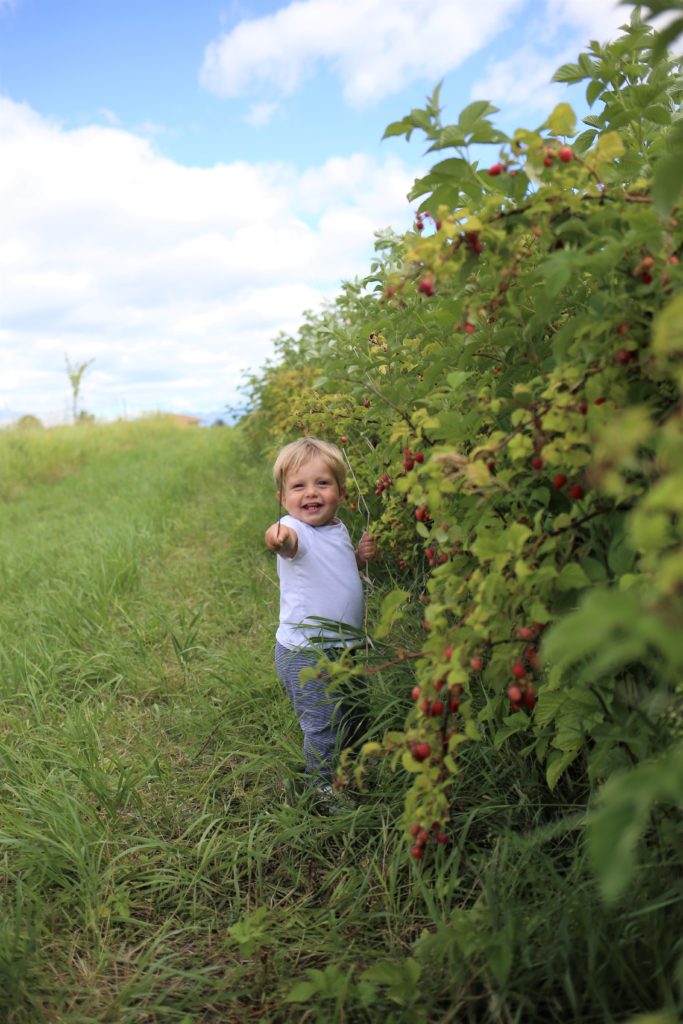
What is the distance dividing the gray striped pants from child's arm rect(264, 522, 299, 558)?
1.13ft

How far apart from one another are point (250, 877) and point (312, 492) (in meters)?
1.32

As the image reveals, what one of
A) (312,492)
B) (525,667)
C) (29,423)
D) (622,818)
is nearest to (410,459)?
(525,667)

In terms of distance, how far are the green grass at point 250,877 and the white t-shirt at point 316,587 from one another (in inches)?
12.1

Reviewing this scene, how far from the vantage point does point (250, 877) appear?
2.20 m

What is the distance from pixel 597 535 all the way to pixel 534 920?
30.5 inches

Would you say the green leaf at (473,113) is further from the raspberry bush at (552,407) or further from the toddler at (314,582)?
the toddler at (314,582)

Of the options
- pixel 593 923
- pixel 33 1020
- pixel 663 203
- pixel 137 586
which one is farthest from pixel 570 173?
pixel 137 586

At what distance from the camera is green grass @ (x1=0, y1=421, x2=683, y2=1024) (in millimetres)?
1547

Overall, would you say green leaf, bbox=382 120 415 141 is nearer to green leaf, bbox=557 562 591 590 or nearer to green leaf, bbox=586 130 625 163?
green leaf, bbox=586 130 625 163

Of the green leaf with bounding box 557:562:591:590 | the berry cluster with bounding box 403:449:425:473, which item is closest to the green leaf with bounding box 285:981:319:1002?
the green leaf with bounding box 557:562:591:590

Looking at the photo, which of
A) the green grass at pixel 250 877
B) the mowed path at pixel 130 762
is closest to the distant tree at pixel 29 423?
the mowed path at pixel 130 762

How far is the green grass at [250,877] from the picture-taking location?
1547 mm

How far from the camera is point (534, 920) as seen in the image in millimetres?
1589

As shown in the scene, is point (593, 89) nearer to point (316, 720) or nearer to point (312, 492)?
point (312, 492)
